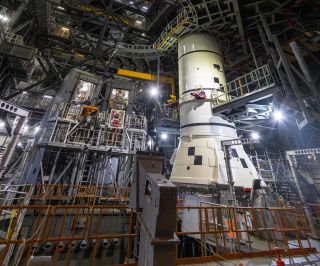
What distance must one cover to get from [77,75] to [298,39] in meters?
19.2

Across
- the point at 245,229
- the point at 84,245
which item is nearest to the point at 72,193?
the point at 84,245

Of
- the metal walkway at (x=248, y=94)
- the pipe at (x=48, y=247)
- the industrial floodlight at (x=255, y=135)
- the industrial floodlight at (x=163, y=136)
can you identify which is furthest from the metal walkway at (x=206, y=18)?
the pipe at (x=48, y=247)

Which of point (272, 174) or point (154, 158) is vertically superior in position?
point (272, 174)

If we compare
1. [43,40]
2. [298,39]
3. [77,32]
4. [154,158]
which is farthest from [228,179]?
[77,32]

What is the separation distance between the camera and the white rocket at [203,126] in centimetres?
914

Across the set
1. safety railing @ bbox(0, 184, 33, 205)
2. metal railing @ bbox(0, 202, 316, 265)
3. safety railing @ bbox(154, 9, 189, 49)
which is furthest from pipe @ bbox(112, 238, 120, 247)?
safety railing @ bbox(154, 9, 189, 49)

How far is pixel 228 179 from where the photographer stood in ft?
27.3

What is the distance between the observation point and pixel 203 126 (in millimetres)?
10680

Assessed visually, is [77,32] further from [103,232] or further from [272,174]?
[272,174]

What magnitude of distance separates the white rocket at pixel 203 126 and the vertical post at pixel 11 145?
7546 mm

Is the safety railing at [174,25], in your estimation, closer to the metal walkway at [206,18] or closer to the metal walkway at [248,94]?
the metal walkway at [206,18]

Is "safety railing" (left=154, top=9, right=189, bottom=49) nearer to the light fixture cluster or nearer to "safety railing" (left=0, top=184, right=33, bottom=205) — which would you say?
the light fixture cluster

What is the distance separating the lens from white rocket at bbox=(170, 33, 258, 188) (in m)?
9.14

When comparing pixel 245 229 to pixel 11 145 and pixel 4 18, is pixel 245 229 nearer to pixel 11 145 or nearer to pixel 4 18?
pixel 11 145
